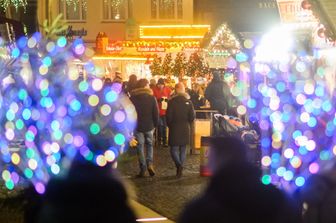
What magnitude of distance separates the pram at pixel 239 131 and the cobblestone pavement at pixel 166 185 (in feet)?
3.16

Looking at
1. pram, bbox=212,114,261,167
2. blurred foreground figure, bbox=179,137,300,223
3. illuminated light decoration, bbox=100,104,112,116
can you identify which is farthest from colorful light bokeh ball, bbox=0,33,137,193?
blurred foreground figure, bbox=179,137,300,223

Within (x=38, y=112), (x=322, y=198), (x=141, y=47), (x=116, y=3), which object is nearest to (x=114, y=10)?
(x=116, y=3)

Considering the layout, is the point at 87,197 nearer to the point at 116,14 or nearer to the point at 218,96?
the point at 218,96

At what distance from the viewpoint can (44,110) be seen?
8.93 meters

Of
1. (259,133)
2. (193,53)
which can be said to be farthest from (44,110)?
(193,53)

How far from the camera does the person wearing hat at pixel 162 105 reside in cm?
1809

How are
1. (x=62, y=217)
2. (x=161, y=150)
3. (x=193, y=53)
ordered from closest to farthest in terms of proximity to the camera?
(x=62, y=217)
(x=161, y=150)
(x=193, y=53)

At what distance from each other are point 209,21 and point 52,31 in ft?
80.8

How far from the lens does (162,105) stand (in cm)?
1838

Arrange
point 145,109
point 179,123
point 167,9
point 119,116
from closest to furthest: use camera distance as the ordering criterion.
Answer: point 119,116
point 145,109
point 179,123
point 167,9

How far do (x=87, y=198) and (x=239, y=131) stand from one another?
9.38 meters

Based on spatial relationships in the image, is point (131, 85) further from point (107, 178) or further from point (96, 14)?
point (96, 14)

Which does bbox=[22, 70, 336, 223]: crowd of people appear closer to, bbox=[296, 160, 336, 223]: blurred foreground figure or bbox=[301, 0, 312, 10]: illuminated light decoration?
bbox=[296, 160, 336, 223]: blurred foreground figure

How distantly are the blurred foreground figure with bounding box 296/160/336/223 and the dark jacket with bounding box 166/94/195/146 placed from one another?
26.7 feet
